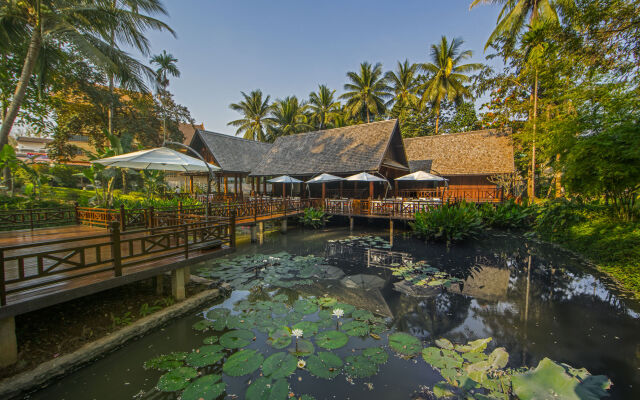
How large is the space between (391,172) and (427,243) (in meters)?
8.69

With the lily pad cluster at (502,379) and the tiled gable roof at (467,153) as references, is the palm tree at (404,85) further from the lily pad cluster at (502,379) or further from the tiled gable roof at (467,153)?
the lily pad cluster at (502,379)

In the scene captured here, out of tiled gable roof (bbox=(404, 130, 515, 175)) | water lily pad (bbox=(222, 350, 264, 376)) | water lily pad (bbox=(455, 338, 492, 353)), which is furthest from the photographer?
tiled gable roof (bbox=(404, 130, 515, 175))

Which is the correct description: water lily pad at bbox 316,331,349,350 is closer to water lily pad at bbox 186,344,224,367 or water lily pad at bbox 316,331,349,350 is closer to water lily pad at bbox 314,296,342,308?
water lily pad at bbox 314,296,342,308

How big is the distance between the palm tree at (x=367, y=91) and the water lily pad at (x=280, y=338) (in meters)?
29.4

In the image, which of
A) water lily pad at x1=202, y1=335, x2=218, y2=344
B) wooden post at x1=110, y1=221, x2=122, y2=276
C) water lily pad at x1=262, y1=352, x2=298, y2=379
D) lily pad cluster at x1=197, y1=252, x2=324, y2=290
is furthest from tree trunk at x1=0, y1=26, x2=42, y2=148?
water lily pad at x1=262, y1=352, x2=298, y2=379

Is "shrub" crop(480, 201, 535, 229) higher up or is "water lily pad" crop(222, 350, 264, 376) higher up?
"shrub" crop(480, 201, 535, 229)

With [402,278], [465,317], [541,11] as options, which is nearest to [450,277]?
[402,278]

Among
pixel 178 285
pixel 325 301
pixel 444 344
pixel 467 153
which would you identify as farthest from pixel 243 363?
pixel 467 153

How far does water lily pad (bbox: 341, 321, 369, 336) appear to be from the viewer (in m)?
4.23

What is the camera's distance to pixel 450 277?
22.7 ft

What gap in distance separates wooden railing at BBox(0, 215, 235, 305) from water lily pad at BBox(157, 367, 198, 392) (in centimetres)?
196

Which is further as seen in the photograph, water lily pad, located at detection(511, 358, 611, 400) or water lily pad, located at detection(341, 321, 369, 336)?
water lily pad, located at detection(341, 321, 369, 336)

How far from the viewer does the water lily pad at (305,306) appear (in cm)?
497

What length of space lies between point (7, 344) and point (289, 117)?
109ft
